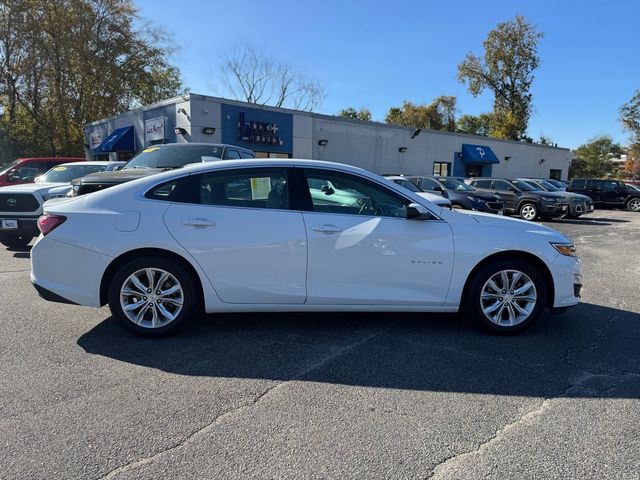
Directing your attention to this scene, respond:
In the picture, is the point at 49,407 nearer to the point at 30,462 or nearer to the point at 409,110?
the point at 30,462

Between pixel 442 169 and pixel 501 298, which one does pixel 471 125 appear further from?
pixel 501 298

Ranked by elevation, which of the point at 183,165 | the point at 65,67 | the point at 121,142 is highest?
the point at 65,67

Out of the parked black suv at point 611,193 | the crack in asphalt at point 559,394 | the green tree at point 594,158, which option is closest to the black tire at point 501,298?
the crack in asphalt at point 559,394

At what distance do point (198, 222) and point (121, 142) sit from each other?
20.9m

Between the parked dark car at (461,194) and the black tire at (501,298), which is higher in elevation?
the parked dark car at (461,194)

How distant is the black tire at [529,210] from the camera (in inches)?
647

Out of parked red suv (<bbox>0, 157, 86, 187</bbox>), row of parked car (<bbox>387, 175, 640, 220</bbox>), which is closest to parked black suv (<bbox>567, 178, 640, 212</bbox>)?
row of parked car (<bbox>387, 175, 640, 220</bbox>)

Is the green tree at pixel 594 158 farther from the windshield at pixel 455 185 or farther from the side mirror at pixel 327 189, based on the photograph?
the side mirror at pixel 327 189

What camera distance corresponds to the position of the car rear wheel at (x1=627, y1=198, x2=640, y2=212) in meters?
22.8

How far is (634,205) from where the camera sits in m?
22.9

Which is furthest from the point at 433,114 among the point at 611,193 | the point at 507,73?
the point at 611,193

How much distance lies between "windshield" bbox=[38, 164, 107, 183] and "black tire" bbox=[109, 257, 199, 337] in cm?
714

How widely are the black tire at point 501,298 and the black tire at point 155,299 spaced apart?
2.53m

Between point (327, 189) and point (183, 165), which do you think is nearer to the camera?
point (327, 189)
